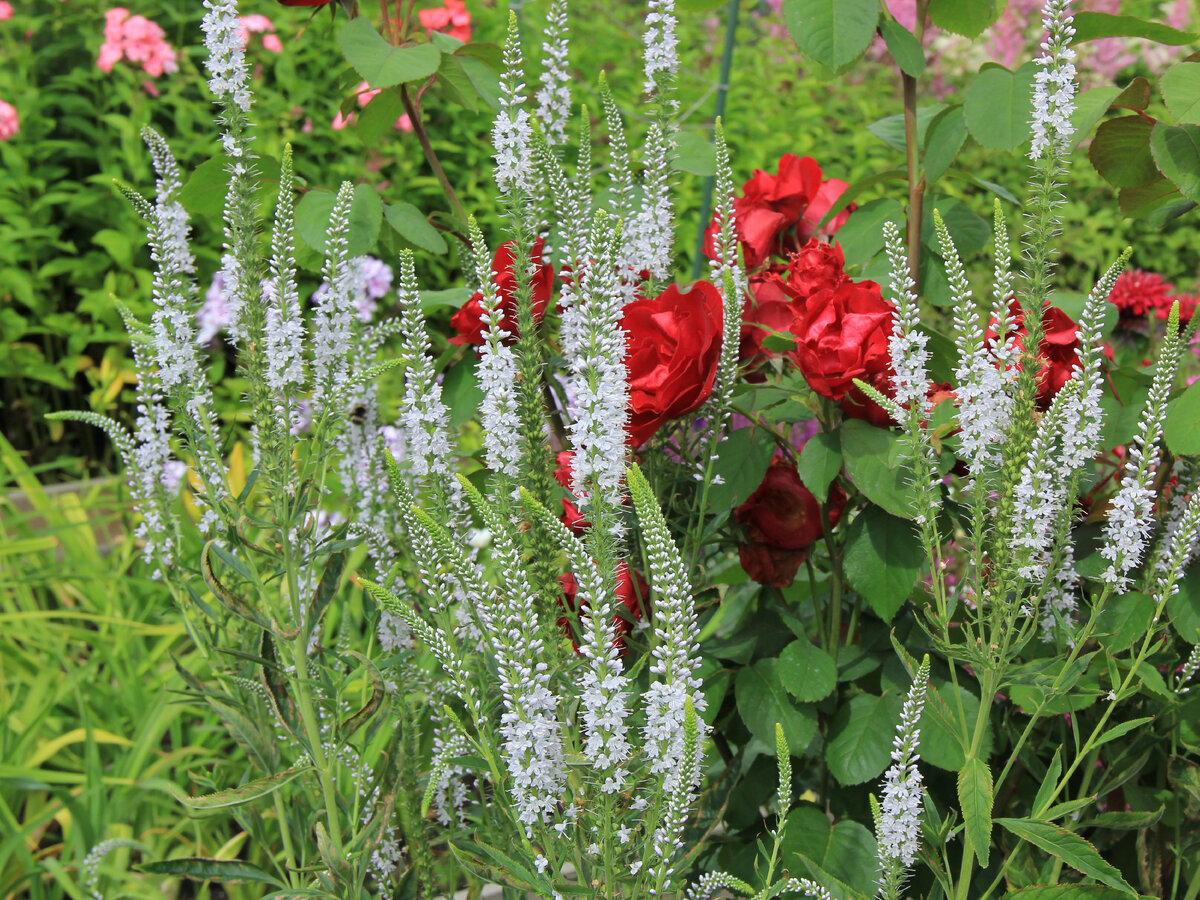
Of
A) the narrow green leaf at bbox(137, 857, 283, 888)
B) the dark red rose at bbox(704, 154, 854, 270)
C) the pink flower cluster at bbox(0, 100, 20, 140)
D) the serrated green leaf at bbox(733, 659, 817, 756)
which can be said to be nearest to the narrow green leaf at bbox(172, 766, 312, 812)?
the narrow green leaf at bbox(137, 857, 283, 888)

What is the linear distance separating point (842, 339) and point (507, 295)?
0.44 meters

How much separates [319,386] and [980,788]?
97cm

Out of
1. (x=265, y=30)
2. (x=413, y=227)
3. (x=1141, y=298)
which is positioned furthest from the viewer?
(x=265, y=30)

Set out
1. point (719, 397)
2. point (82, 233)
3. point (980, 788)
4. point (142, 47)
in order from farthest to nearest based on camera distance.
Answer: point (82, 233)
point (142, 47)
point (719, 397)
point (980, 788)

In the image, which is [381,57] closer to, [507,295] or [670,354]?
[507,295]

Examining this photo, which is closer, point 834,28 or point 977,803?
point 977,803

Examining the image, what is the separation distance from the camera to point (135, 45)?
14.4ft

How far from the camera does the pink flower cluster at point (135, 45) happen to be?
436 centimetres

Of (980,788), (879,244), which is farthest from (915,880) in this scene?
(879,244)

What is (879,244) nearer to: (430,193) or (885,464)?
(885,464)

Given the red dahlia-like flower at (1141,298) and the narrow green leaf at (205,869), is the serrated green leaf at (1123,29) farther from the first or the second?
the narrow green leaf at (205,869)

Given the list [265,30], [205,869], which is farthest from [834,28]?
[265,30]

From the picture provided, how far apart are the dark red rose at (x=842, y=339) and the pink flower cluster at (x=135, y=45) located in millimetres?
3981

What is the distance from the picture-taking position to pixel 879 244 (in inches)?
60.9
